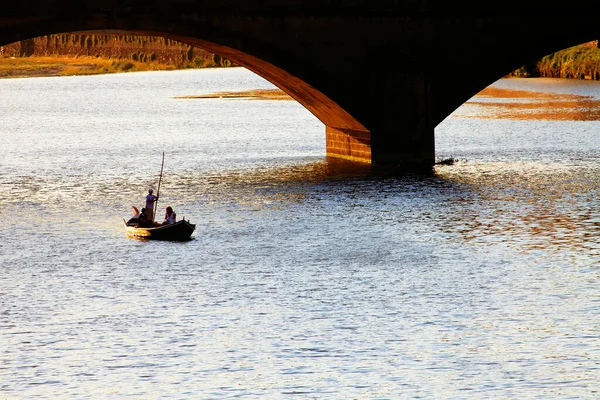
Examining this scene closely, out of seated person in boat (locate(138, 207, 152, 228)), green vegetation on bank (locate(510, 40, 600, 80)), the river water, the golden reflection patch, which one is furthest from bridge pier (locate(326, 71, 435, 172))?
green vegetation on bank (locate(510, 40, 600, 80))

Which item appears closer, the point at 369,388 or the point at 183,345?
the point at 369,388

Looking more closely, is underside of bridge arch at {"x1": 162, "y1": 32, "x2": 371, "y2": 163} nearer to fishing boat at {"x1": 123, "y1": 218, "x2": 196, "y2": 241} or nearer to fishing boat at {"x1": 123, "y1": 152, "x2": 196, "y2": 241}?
fishing boat at {"x1": 123, "y1": 152, "x2": 196, "y2": 241}

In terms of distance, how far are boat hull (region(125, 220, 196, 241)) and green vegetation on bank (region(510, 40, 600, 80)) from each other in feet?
355

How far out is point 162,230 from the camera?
47.0 meters

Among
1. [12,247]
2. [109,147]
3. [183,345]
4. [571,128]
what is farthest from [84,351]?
[571,128]

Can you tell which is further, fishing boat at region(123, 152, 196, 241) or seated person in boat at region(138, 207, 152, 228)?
seated person in boat at region(138, 207, 152, 228)

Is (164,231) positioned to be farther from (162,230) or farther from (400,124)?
(400,124)

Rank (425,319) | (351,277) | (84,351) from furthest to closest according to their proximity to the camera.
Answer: (351,277), (425,319), (84,351)

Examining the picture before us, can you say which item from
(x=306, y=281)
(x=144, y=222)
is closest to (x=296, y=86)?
(x=144, y=222)

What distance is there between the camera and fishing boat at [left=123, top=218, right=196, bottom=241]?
152ft

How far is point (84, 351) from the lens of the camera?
31.6 m

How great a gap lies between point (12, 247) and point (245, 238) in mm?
8265

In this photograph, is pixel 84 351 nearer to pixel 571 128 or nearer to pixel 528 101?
pixel 571 128

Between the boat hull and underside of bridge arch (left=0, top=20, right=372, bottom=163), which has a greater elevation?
underside of bridge arch (left=0, top=20, right=372, bottom=163)
